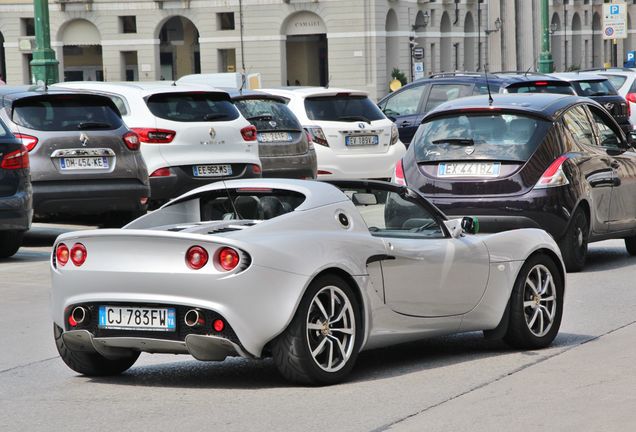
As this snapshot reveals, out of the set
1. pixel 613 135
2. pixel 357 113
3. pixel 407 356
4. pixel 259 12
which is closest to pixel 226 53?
pixel 259 12

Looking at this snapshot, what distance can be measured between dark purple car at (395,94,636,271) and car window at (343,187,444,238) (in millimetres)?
4288

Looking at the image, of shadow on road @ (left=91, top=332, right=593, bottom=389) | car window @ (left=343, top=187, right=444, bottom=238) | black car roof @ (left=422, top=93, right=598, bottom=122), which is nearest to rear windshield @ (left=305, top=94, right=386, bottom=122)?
black car roof @ (left=422, top=93, right=598, bottom=122)

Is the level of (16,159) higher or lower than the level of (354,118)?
higher

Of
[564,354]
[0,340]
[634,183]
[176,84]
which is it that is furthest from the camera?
[176,84]

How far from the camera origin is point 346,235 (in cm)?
790

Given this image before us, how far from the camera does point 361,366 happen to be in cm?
849

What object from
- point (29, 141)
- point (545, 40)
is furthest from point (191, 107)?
point (545, 40)

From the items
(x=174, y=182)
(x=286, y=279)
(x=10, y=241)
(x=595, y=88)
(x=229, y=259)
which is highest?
(x=229, y=259)

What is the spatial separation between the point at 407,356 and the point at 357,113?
12.8m

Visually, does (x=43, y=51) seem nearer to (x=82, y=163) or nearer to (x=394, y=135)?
(x=394, y=135)

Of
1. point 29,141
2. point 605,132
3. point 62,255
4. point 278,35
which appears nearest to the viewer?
point 62,255

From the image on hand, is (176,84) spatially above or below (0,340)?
above

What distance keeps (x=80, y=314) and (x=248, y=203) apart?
111cm

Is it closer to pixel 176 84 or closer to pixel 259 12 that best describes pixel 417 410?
pixel 176 84
